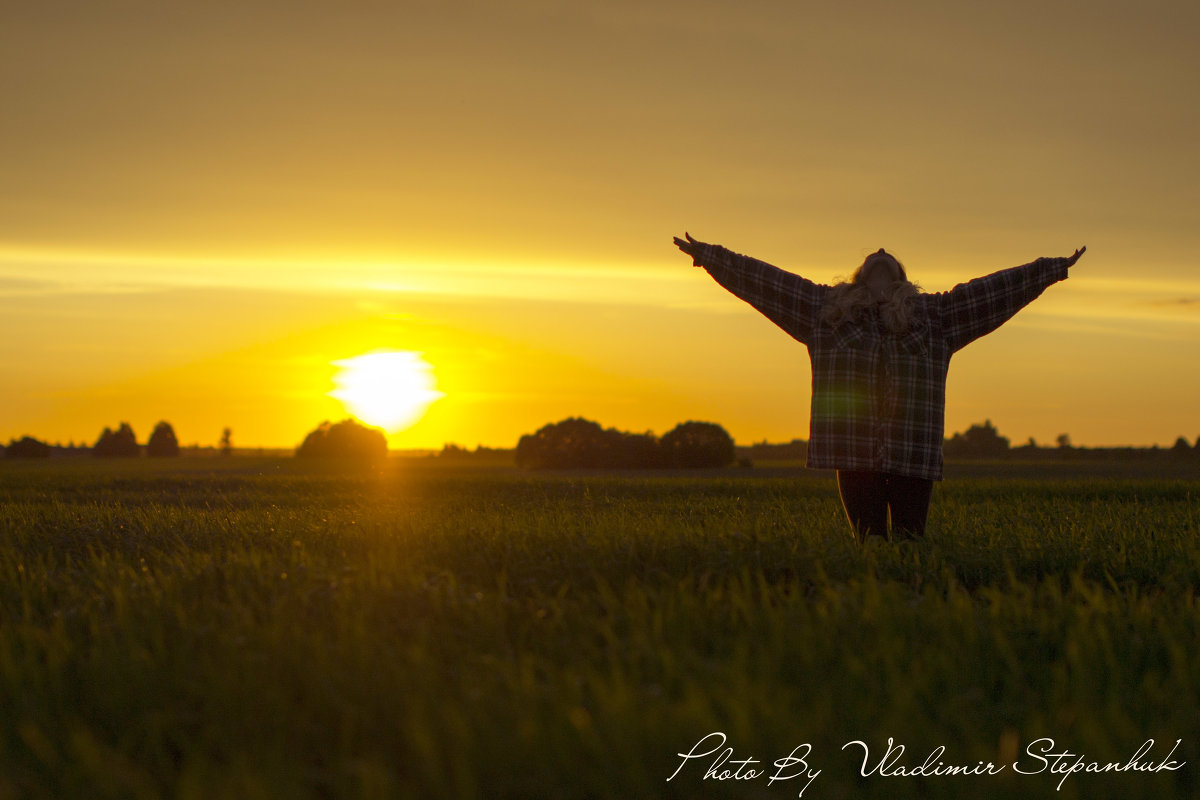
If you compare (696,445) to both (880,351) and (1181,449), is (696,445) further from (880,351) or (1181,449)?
(880,351)

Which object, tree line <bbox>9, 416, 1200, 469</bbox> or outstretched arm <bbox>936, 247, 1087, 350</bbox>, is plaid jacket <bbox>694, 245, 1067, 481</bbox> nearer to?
outstretched arm <bbox>936, 247, 1087, 350</bbox>

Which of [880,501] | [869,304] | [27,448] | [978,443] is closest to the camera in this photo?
[869,304]

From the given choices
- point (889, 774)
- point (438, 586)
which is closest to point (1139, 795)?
point (889, 774)

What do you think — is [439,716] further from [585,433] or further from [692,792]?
[585,433]

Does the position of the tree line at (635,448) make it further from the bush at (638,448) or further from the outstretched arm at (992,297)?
the outstretched arm at (992,297)

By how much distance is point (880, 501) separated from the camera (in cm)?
663

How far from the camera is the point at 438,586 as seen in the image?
427 centimetres

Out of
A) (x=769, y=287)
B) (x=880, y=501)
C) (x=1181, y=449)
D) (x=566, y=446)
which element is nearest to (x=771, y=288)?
(x=769, y=287)

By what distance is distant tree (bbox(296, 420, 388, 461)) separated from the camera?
2678 centimetres

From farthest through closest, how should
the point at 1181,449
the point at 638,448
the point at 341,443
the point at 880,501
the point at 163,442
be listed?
the point at 163,442, the point at 1181,449, the point at 341,443, the point at 638,448, the point at 880,501

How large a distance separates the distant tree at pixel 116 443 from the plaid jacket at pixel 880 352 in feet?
136

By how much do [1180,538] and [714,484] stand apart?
8581 millimetres

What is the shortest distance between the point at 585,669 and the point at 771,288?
407 centimetres

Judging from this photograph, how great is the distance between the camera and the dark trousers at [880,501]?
6562 millimetres
